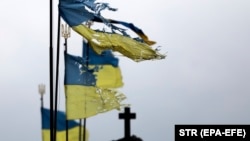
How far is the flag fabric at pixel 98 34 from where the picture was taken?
25875 millimetres

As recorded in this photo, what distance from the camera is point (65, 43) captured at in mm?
28578

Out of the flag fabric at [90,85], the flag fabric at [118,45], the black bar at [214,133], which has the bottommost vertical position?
the black bar at [214,133]

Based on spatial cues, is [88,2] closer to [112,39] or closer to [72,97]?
[112,39]

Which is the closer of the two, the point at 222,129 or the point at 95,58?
the point at 222,129

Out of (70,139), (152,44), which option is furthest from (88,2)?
(70,139)

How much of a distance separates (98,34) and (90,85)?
6.87 feet

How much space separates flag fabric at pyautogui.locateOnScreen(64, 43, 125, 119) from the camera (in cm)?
2634

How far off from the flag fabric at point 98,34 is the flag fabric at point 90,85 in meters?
1.69

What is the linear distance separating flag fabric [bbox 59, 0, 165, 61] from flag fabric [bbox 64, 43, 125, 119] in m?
1.69

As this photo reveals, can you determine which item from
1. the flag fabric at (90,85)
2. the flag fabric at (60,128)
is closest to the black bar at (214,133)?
the flag fabric at (90,85)

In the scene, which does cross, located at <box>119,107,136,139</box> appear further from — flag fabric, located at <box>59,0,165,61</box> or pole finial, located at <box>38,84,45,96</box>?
pole finial, located at <box>38,84,45,96</box>

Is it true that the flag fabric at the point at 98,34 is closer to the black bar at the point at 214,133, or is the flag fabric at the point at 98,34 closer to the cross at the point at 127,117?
the cross at the point at 127,117

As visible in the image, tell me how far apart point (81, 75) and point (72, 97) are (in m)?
1.00

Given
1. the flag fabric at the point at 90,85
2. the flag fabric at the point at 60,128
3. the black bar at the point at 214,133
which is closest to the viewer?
the black bar at the point at 214,133
